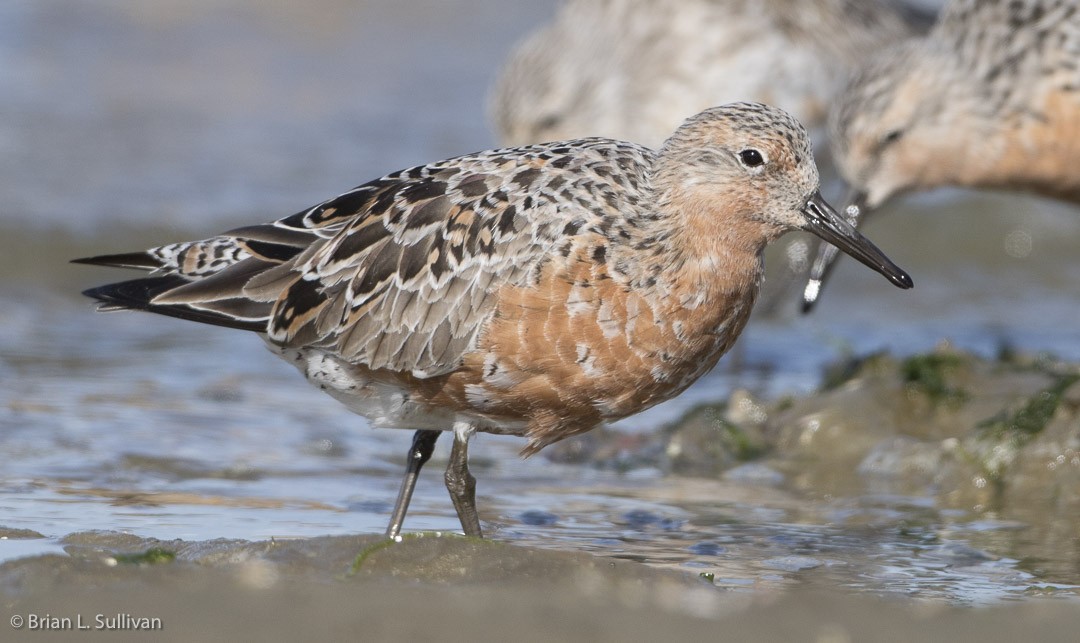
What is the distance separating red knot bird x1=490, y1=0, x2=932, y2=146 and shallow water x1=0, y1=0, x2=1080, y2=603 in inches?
70.3

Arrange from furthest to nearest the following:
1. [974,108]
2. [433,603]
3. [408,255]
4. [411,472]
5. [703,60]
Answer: [703,60]
[974,108]
[411,472]
[408,255]
[433,603]

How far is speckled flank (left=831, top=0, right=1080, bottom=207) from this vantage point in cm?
934

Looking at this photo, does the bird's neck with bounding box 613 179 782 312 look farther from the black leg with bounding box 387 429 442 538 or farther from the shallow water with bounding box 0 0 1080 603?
the black leg with bounding box 387 429 442 538

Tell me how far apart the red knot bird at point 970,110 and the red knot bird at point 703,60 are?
4.53ft

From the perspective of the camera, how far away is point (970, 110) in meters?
9.68

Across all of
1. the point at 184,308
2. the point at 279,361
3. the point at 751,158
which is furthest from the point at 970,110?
the point at 184,308

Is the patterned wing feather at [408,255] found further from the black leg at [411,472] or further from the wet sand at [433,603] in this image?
the wet sand at [433,603]

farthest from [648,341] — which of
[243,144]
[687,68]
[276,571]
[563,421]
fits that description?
[243,144]

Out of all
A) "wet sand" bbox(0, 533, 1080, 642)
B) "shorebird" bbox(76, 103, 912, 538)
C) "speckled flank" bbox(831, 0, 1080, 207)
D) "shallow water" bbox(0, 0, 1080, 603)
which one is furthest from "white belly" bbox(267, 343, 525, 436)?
"speckled flank" bbox(831, 0, 1080, 207)

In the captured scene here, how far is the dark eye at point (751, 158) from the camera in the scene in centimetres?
607

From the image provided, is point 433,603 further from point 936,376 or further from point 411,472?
point 936,376

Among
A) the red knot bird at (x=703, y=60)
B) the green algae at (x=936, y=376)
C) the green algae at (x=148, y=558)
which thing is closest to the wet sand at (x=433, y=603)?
the green algae at (x=148, y=558)

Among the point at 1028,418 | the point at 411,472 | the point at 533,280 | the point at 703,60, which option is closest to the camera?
the point at 533,280

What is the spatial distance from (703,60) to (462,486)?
19.9ft
